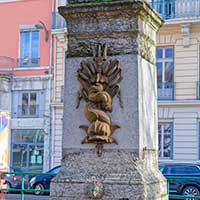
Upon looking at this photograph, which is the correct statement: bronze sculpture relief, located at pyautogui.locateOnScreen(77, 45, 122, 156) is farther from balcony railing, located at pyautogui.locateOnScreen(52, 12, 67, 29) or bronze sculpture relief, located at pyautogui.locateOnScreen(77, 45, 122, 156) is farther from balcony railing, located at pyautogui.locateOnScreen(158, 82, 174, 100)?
balcony railing, located at pyautogui.locateOnScreen(52, 12, 67, 29)

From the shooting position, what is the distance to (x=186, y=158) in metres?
27.2

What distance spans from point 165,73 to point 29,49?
7920 mm

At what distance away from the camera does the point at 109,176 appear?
6.80m

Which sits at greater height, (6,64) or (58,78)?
(6,64)

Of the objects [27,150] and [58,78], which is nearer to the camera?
[58,78]

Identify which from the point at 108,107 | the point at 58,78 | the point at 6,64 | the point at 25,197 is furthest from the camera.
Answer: the point at 6,64

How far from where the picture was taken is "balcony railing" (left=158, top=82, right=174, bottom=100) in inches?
1101

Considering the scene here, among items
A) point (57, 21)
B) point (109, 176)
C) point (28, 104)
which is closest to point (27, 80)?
point (28, 104)

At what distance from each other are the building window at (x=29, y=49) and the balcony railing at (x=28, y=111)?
227 centimetres

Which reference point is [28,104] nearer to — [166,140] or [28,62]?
[28,62]

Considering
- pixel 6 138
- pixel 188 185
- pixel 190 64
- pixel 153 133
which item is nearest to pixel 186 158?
pixel 190 64

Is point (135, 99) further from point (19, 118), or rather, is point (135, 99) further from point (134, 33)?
point (19, 118)

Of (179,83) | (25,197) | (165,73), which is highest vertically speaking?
(165,73)

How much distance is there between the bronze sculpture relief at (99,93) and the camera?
6922 millimetres
